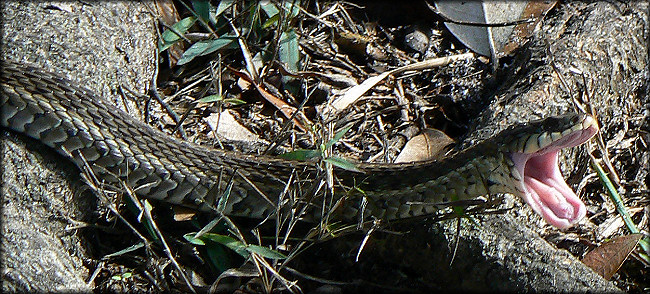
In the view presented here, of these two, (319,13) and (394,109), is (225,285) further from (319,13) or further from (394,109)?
(319,13)

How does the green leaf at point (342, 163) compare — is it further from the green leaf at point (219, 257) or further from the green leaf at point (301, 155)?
the green leaf at point (219, 257)

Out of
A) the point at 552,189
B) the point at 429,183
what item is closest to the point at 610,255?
the point at 552,189

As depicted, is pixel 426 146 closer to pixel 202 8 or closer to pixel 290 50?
pixel 290 50

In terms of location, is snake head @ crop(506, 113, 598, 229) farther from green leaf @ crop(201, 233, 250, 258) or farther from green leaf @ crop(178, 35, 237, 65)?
green leaf @ crop(178, 35, 237, 65)

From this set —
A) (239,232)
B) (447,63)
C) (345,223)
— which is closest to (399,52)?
(447,63)

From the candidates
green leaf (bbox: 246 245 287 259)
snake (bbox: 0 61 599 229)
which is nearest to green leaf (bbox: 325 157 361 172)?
snake (bbox: 0 61 599 229)

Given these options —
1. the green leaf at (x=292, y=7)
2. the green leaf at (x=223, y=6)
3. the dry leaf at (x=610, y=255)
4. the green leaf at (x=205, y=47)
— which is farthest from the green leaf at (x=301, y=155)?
the dry leaf at (x=610, y=255)
